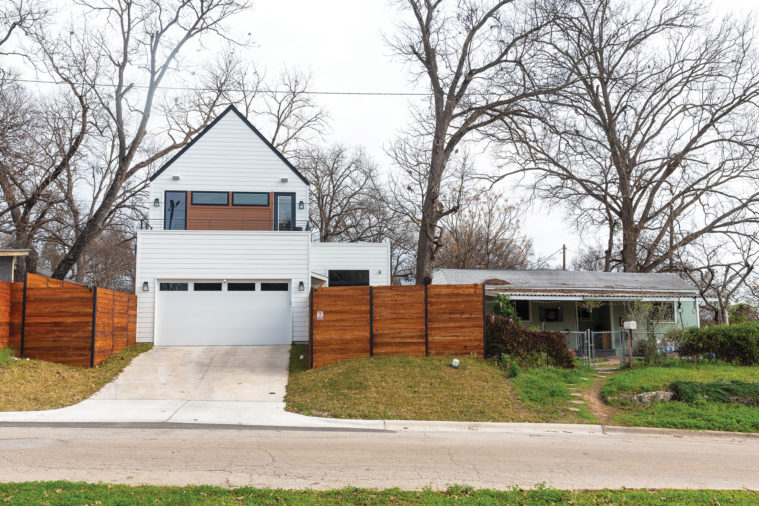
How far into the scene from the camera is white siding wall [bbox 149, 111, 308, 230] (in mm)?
20922

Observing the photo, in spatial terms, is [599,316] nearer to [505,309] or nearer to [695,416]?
[505,309]

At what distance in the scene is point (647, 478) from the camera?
6977mm

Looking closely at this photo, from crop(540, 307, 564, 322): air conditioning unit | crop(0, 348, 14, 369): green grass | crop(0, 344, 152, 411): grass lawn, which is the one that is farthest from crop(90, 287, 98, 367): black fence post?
crop(540, 307, 564, 322): air conditioning unit

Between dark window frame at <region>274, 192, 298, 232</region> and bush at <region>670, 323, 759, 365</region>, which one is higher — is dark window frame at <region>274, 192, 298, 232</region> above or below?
above

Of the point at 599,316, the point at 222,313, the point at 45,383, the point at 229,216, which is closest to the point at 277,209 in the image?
the point at 229,216

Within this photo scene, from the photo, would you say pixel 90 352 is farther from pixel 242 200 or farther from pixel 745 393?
pixel 745 393

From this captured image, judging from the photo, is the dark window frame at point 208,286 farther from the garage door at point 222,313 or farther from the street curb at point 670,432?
the street curb at point 670,432

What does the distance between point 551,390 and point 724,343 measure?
611 cm

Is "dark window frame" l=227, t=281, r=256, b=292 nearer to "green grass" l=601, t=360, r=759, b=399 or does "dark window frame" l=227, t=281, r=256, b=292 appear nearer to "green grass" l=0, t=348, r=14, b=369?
"green grass" l=0, t=348, r=14, b=369

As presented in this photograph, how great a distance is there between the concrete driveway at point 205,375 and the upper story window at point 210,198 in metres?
5.74

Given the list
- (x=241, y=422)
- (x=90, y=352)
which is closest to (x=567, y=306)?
(x=241, y=422)

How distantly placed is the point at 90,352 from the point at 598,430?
12.5 metres

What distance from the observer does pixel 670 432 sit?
1030 centimetres

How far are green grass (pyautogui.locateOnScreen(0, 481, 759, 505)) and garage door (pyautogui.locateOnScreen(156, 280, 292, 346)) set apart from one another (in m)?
13.3
